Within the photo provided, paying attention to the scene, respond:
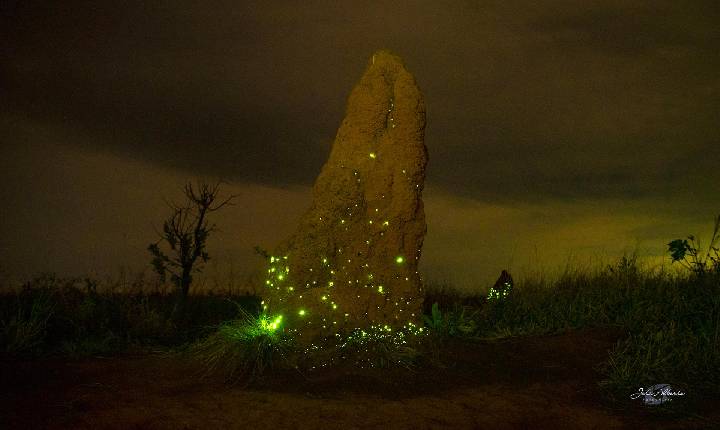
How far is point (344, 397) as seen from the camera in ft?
19.9

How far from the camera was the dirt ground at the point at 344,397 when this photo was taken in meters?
5.43

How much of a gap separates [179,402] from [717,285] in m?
7.88

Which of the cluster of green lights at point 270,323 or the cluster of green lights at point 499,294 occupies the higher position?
the cluster of green lights at point 499,294

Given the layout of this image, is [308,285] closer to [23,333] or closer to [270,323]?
[270,323]

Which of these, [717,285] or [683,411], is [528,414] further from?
[717,285]

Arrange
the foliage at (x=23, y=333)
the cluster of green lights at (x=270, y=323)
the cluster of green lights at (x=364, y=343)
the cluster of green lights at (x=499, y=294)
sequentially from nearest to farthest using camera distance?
the cluster of green lights at (x=364, y=343) < the cluster of green lights at (x=270, y=323) < the foliage at (x=23, y=333) < the cluster of green lights at (x=499, y=294)

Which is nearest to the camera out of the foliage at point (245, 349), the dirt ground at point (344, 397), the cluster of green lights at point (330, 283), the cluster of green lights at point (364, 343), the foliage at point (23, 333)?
the dirt ground at point (344, 397)

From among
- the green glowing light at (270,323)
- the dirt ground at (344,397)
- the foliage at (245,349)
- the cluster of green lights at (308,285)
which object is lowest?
the dirt ground at (344,397)

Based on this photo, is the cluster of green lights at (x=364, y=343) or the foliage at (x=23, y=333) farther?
the foliage at (x=23, y=333)

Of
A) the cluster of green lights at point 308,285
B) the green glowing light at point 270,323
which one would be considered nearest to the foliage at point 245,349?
the green glowing light at point 270,323

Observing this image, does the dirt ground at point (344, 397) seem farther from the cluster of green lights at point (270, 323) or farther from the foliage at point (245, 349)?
the cluster of green lights at point (270, 323)

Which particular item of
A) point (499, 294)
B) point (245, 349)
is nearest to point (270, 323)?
point (245, 349)

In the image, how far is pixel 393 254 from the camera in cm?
767

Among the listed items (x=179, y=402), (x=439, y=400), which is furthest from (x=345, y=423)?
(x=179, y=402)
